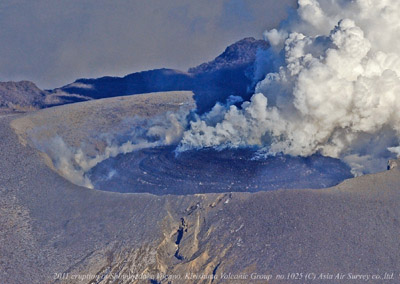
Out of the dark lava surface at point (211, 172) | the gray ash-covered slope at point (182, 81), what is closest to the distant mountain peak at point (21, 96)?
the gray ash-covered slope at point (182, 81)

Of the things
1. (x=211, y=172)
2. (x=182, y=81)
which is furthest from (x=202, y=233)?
(x=182, y=81)

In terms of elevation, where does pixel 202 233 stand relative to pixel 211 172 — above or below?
below

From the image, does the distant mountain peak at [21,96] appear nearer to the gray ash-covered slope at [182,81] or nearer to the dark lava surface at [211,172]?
the gray ash-covered slope at [182,81]

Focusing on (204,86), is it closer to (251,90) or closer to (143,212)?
(251,90)

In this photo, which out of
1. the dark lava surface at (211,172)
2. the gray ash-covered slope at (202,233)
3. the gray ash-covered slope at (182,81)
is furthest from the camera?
the gray ash-covered slope at (182,81)

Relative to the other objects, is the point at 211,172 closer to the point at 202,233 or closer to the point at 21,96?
the point at 202,233

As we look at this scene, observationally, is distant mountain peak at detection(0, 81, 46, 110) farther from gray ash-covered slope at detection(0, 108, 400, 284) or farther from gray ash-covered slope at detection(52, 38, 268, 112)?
gray ash-covered slope at detection(0, 108, 400, 284)

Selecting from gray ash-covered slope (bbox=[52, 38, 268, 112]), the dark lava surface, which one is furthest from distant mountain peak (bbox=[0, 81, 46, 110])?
the dark lava surface

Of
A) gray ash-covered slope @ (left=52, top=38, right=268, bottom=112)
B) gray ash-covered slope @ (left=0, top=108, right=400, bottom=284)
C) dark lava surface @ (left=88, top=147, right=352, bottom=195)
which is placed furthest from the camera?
gray ash-covered slope @ (left=52, top=38, right=268, bottom=112)
